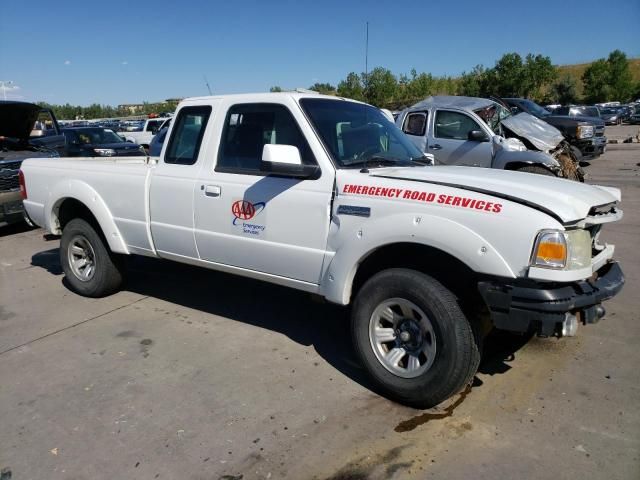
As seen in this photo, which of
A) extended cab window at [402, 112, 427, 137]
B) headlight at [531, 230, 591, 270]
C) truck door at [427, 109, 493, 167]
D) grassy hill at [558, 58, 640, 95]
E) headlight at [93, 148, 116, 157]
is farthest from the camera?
grassy hill at [558, 58, 640, 95]

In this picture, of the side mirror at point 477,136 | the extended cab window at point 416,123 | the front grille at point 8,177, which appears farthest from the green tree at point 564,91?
the front grille at point 8,177

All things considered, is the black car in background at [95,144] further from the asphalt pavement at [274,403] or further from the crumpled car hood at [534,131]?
the asphalt pavement at [274,403]

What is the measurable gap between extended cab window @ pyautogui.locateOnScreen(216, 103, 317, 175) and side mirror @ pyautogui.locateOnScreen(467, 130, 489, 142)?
20.4ft

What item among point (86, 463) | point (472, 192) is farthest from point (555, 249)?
point (86, 463)

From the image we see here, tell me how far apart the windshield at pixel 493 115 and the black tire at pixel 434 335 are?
7715 mm

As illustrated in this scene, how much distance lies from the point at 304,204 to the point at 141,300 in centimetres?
269

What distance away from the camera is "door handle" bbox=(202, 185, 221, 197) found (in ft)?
13.4

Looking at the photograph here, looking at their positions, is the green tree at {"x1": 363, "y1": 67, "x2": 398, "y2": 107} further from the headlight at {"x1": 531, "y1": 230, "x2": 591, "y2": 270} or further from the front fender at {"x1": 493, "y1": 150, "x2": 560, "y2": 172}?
the headlight at {"x1": 531, "y1": 230, "x2": 591, "y2": 270}

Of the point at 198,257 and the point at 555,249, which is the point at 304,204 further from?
the point at 555,249

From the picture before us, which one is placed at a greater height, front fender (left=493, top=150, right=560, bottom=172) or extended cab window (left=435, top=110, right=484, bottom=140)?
extended cab window (left=435, top=110, right=484, bottom=140)

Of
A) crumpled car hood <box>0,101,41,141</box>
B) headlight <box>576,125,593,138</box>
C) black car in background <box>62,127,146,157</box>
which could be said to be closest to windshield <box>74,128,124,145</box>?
black car in background <box>62,127,146,157</box>

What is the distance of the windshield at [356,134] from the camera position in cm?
372

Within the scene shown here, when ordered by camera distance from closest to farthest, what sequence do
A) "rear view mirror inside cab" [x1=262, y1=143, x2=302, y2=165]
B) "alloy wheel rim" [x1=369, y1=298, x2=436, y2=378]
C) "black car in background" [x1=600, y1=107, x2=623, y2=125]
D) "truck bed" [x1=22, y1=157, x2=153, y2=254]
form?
"alloy wheel rim" [x1=369, y1=298, x2=436, y2=378] → "rear view mirror inside cab" [x1=262, y1=143, x2=302, y2=165] → "truck bed" [x1=22, y1=157, x2=153, y2=254] → "black car in background" [x1=600, y1=107, x2=623, y2=125]

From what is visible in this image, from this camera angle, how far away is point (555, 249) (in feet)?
8.88
